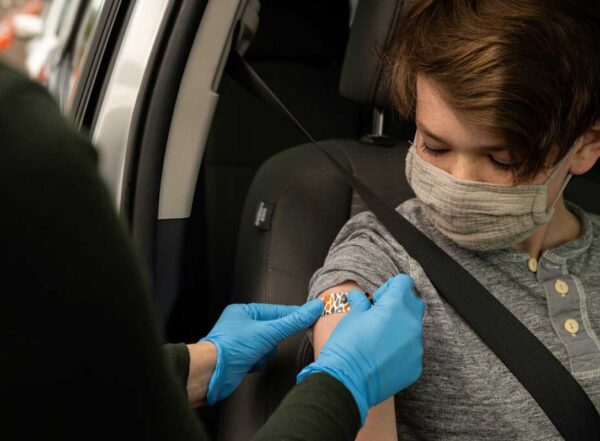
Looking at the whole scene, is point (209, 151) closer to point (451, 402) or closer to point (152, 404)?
point (451, 402)

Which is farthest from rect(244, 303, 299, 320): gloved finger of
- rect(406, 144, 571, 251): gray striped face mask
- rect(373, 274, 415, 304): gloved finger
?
rect(406, 144, 571, 251): gray striped face mask

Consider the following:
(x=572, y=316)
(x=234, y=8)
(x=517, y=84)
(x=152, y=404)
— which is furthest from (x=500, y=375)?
(x=234, y=8)

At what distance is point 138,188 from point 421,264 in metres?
0.62

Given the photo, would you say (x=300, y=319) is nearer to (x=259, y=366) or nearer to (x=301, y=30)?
(x=259, y=366)

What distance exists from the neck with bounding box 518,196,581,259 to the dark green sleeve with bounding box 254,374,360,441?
0.65m

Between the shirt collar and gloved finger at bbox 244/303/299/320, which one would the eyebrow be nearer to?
the shirt collar

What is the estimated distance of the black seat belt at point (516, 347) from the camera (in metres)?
1.21

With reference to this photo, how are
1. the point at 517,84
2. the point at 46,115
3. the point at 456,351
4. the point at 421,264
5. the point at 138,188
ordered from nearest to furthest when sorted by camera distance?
the point at 46,115 → the point at 517,84 → the point at 456,351 → the point at 421,264 → the point at 138,188

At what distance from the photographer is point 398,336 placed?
113 centimetres

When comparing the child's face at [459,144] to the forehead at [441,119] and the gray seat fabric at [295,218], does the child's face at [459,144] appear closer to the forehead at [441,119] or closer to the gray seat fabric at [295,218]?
the forehead at [441,119]

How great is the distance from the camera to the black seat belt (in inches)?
47.5

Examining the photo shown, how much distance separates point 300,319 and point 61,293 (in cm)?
81

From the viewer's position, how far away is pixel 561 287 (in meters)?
1.31

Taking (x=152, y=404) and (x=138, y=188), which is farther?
(x=138, y=188)
